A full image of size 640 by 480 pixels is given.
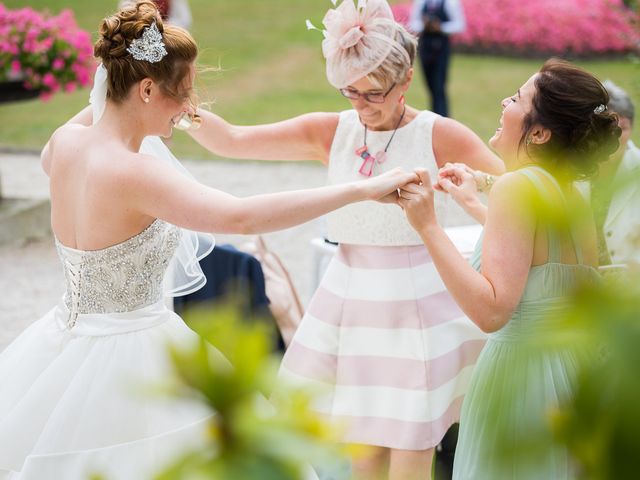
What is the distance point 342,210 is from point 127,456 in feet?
3.48

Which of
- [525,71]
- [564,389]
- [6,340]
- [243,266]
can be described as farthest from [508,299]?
[525,71]

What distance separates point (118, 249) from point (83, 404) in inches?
15.9

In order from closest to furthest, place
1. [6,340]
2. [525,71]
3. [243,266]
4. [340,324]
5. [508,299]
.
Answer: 1. [508,299]
2. [340,324]
3. [243,266]
4. [6,340]
5. [525,71]

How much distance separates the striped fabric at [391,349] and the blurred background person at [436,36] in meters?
7.85

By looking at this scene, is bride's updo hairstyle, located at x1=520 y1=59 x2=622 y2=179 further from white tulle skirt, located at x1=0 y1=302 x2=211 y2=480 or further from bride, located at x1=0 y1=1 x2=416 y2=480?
white tulle skirt, located at x1=0 y1=302 x2=211 y2=480

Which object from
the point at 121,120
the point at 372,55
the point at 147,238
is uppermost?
the point at 372,55

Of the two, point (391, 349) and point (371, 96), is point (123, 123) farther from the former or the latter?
point (391, 349)

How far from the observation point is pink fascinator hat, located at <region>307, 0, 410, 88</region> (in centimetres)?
265

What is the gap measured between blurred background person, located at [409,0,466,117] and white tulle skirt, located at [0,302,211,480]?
8.46 meters

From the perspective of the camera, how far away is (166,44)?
227 centimetres

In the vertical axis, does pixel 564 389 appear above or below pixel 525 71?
above

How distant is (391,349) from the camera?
2.77m

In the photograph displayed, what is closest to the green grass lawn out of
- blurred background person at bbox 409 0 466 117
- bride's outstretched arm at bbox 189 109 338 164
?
blurred background person at bbox 409 0 466 117

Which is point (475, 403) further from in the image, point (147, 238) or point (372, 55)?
point (372, 55)
